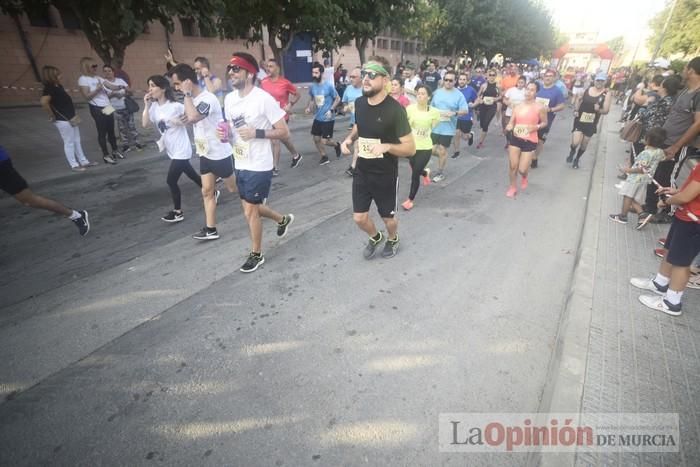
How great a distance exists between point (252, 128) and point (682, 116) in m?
5.68

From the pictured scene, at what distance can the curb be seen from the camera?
7.71 feet

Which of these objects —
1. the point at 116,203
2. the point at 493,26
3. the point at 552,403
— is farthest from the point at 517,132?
the point at 493,26

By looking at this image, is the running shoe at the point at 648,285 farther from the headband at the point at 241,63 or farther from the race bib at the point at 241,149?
the headband at the point at 241,63

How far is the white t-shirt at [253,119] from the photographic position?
3678mm

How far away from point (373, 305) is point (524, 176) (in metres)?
4.89

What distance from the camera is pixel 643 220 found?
203 inches

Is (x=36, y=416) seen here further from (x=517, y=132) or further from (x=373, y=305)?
(x=517, y=132)

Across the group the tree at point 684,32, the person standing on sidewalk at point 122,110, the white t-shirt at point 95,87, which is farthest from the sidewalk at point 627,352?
the tree at point 684,32

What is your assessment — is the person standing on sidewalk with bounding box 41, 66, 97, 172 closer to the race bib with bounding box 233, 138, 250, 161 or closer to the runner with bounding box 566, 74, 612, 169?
the race bib with bounding box 233, 138, 250, 161

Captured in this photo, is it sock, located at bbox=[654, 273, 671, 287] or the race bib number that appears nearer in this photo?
sock, located at bbox=[654, 273, 671, 287]

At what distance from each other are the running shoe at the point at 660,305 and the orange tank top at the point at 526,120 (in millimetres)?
3578

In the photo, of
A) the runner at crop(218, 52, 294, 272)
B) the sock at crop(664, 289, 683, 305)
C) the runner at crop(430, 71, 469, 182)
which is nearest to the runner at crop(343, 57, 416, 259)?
the runner at crop(218, 52, 294, 272)

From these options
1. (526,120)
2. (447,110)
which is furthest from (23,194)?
(526,120)

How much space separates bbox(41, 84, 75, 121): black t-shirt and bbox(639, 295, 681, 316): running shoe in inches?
377
